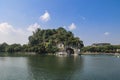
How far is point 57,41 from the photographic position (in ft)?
403

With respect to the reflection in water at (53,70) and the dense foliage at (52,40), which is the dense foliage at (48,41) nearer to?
the dense foliage at (52,40)

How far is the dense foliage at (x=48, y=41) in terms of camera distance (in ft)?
396

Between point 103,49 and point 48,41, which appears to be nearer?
point 48,41

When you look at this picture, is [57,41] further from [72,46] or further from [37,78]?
[37,78]

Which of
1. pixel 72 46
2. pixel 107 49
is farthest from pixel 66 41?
pixel 107 49

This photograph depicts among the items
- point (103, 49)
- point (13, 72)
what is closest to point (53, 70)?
point (13, 72)

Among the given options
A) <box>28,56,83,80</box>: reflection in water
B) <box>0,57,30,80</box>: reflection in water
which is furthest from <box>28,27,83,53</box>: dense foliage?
<box>0,57,30,80</box>: reflection in water

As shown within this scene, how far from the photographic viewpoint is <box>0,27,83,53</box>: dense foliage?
396ft

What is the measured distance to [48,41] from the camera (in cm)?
13038

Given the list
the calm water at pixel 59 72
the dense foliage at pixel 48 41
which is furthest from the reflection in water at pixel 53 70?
the dense foliage at pixel 48 41

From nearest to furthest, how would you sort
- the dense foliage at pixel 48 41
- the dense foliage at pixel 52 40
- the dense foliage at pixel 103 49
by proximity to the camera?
the dense foliage at pixel 52 40 → the dense foliage at pixel 48 41 → the dense foliage at pixel 103 49

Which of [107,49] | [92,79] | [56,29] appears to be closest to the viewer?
[92,79]

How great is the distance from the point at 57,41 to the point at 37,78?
91436 mm

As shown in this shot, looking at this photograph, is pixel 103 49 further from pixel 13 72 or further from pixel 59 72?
pixel 13 72
